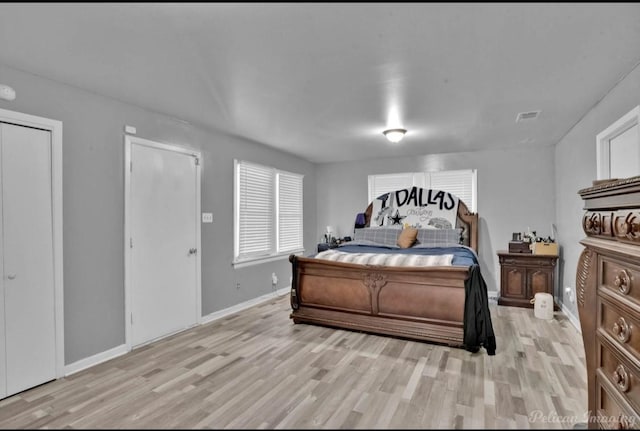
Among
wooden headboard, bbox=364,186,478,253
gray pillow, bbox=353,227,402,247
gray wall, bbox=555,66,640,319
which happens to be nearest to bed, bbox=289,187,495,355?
gray pillow, bbox=353,227,402,247

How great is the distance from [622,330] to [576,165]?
10.4ft

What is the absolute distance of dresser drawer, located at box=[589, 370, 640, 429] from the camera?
117 centimetres

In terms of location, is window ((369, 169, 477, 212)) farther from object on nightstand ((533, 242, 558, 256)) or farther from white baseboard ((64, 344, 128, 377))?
white baseboard ((64, 344, 128, 377))

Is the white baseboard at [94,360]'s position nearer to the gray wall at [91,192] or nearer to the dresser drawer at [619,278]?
the gray wall at [91,192]

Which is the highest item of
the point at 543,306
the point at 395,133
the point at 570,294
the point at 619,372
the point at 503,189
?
the point at 395,133

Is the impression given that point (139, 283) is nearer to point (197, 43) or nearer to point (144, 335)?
point (144, 335)

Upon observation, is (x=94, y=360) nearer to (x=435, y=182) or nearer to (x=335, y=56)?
(x=335, y=56)

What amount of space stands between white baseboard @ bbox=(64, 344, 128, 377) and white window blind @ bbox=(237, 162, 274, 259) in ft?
5.79

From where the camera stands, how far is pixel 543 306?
406 cm

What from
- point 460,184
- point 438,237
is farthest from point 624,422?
point 460,184

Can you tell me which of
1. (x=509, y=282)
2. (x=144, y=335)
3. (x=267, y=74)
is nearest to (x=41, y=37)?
(x=267, y=74)

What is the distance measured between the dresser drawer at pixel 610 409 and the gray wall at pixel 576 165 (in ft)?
6.68

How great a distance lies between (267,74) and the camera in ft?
7.95

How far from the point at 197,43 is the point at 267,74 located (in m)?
0.57
